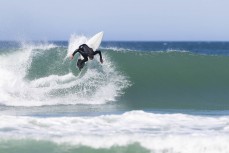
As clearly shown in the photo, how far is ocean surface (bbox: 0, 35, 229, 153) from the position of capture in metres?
9.25

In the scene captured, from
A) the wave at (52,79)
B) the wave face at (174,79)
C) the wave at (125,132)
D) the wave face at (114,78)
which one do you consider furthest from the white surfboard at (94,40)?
the wave at (125,132)

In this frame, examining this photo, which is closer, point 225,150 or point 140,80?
point 225,150

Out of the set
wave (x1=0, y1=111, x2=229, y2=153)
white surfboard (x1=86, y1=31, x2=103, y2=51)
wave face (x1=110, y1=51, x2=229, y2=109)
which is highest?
white surfboard (x1=86, y1=31, x2=103, y2=51)

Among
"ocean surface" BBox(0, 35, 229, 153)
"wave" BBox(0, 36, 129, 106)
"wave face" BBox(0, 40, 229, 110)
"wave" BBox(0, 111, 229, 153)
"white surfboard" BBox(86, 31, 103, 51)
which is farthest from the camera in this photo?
"white surfboard" BBox(86, 31, 103, 51)

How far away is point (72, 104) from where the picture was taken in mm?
15148

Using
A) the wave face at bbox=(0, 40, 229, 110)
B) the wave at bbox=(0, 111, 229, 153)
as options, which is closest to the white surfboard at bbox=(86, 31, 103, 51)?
the wave face at bbox=(0, 40, 229, 110)

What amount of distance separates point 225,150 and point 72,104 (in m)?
6.79

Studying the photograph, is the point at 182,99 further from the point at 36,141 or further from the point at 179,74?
the point at 36,141

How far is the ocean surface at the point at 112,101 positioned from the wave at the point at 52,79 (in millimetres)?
27

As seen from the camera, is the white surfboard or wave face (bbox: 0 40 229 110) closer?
wave face (bbox: 0 40 229 110)

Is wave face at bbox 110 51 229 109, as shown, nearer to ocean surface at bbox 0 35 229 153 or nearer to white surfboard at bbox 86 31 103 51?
ocean surface at bbox 0 35 229 153

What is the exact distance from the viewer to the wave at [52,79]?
15.7 m

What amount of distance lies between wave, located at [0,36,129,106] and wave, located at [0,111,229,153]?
386 cm

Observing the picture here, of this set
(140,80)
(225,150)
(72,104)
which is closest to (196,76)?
(140,80)
